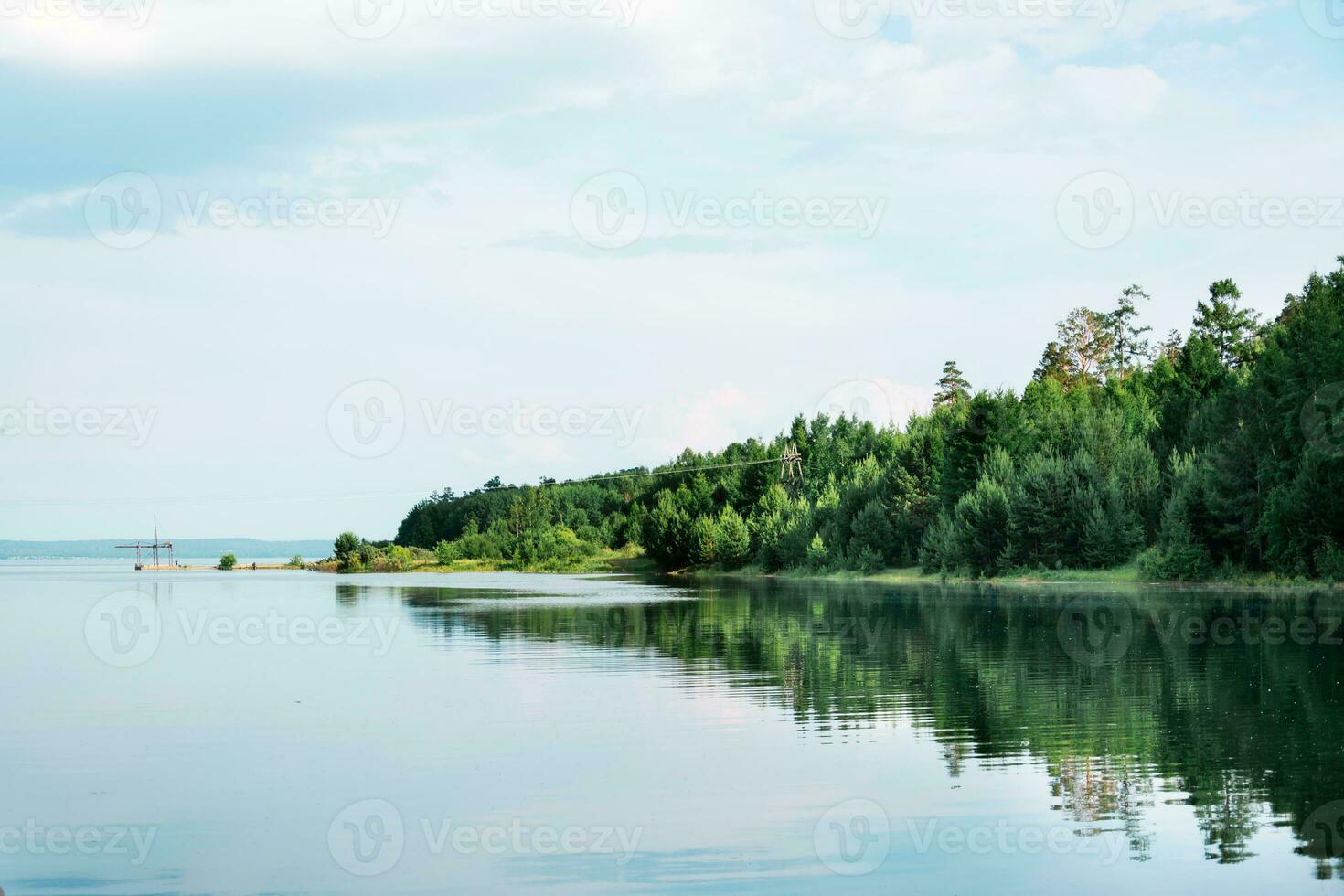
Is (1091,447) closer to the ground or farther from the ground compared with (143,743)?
farther from the ground

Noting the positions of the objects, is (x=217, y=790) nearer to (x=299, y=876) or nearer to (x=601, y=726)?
(x=299, y=876)

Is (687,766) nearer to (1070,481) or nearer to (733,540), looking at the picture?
(1070,481)

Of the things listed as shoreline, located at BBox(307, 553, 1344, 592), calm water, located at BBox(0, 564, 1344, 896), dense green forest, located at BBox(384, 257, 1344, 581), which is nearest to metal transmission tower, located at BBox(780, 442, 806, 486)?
dense green forest, located at BBox(384, 257, 1344, 581)

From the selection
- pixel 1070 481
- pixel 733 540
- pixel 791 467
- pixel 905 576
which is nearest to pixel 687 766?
pixel 1070 481

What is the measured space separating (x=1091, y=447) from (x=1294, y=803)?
269 ft

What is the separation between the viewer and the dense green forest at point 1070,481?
63.4 metres

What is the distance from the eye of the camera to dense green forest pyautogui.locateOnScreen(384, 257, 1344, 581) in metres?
63.4

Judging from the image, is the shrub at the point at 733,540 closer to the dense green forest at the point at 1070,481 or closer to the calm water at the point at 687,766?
the dense green forest at the point at 1070,481

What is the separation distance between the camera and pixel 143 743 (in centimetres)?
2088

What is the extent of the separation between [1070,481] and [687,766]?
240 ft

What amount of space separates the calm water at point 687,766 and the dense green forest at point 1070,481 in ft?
89.4

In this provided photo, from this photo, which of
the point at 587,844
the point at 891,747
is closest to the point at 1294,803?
the point at 891,747

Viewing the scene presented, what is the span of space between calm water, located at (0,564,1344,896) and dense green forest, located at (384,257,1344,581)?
2725cm

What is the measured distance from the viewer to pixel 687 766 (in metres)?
18.1
